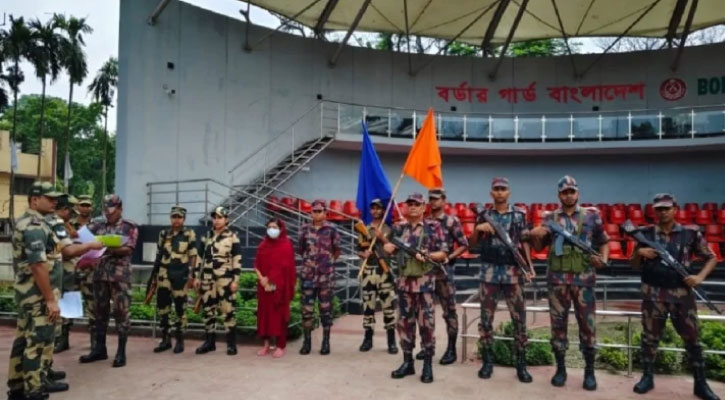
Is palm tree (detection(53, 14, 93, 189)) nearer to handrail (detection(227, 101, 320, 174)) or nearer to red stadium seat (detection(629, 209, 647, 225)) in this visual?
handrail (detection(227, 101, 320, 174))

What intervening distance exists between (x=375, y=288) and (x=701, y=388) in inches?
139

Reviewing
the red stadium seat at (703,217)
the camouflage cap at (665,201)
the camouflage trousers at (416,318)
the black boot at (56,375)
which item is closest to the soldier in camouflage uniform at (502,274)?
the camouflage trousers at (416,318)

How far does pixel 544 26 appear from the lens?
17109mm

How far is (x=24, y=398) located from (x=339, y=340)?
3.54 metres

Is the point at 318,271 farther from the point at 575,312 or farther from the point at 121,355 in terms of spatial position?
the point at 575,312

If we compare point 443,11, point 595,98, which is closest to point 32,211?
point 443,11

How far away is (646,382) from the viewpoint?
15.0 feet

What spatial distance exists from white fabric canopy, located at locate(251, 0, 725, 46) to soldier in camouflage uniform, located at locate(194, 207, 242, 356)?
10.2 metres

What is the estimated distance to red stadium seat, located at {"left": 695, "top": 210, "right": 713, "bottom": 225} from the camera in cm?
1304

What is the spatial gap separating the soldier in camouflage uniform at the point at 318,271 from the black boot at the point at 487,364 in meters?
1.91

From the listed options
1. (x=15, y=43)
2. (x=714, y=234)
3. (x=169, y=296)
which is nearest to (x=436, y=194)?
(x=169, y=296)

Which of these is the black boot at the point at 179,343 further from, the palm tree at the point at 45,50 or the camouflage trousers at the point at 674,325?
the palm tree at the point at 45,50

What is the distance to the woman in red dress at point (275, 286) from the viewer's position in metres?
5.88

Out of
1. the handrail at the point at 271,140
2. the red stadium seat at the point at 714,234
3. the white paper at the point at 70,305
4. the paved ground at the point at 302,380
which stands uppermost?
the handrail at the point at 271,140
